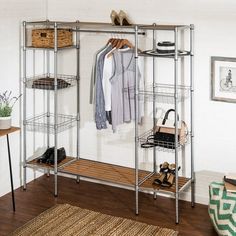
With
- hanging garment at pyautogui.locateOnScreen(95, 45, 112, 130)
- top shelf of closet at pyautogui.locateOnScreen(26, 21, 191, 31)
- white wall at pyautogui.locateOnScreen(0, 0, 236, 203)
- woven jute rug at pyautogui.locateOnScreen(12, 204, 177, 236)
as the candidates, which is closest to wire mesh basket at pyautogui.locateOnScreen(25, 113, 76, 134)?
white wall at pyautogui.locateOnScreen(0, 0, 236, 203)

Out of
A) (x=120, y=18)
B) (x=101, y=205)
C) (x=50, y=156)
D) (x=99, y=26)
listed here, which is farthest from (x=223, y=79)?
(x=50, y=156)

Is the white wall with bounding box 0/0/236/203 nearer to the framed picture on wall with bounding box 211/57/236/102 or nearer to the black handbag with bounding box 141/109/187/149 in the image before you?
the framed picture on wall with bounding box 211/57/236/102

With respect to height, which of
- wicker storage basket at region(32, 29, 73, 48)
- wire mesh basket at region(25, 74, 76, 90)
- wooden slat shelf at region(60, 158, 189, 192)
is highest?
wicker storage basket at region(32, 29, 73, 48)

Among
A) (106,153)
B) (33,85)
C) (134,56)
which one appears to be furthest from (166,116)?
(33,85)

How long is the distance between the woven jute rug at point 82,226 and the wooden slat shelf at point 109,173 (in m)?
0.36

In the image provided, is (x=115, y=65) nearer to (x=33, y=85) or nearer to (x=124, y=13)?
(x=124, y=13)

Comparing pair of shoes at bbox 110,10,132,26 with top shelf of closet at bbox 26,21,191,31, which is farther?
pair of shoes at bbox 110,10,132,26

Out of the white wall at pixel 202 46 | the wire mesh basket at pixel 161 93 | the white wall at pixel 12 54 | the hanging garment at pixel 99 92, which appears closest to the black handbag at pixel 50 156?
the white wall at pixel 12 54

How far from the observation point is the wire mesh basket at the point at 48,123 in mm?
5348

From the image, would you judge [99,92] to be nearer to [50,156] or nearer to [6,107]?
[6,107]

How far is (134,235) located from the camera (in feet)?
13.7

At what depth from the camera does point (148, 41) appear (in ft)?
15.8

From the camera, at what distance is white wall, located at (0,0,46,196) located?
4824 mm

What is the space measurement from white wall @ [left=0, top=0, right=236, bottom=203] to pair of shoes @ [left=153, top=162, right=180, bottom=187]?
0.91ft
